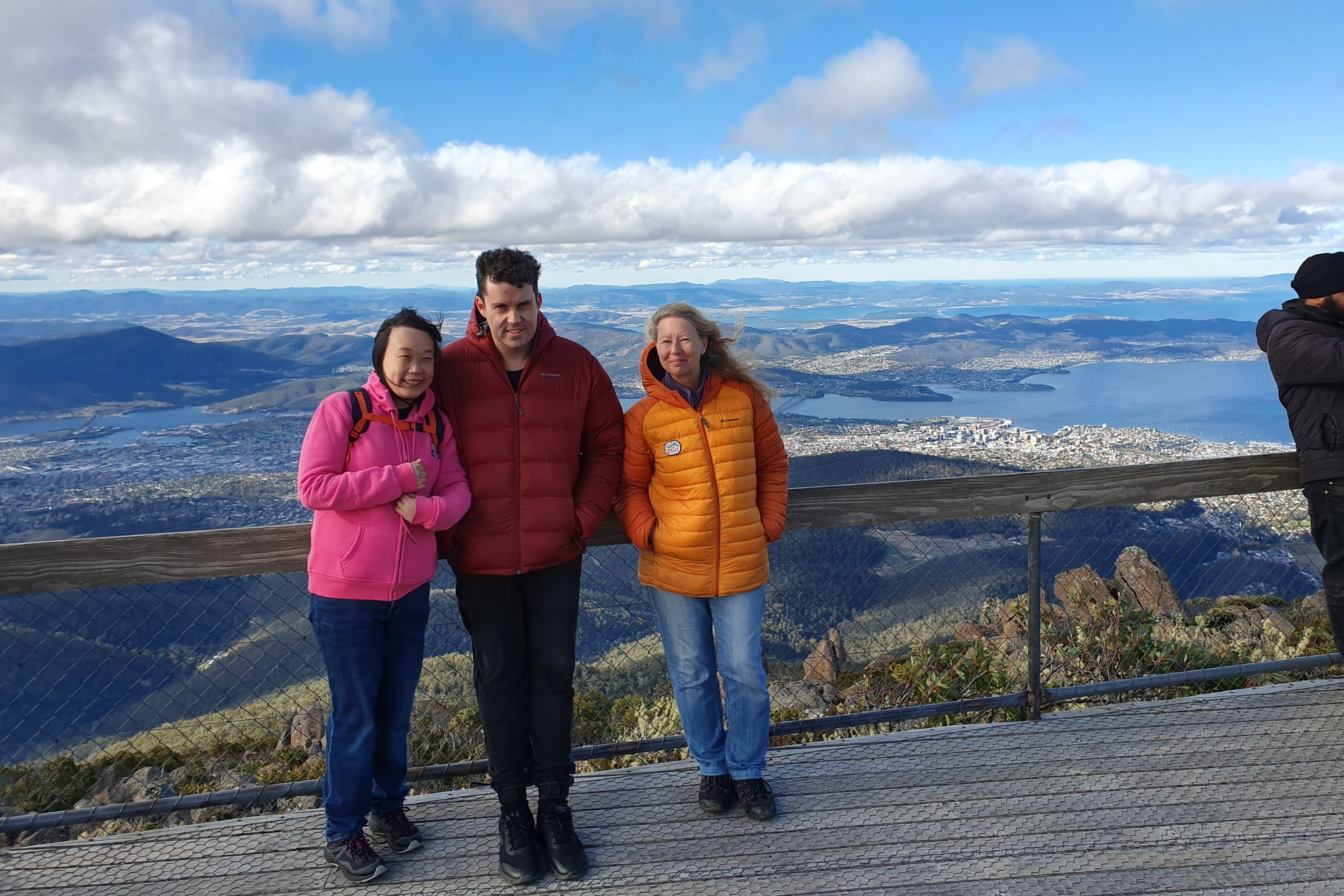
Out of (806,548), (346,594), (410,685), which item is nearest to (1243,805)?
(806,548)

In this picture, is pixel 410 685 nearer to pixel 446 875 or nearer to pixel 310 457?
pixel 446 875

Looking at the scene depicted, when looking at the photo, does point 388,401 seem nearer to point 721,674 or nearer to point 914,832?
point 721,674

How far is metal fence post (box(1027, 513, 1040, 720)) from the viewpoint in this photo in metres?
3.50

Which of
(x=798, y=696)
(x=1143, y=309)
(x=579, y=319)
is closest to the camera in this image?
(x=798, y=696)

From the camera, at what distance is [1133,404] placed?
76.0 meters

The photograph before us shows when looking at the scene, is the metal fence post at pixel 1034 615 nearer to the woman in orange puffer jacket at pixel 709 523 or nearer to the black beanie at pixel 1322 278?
the woman in orange puffer jacket at pixel 709 523

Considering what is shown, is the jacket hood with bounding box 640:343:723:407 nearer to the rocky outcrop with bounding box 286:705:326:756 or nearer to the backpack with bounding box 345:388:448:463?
the backpack with bounding box 345:388:448:463

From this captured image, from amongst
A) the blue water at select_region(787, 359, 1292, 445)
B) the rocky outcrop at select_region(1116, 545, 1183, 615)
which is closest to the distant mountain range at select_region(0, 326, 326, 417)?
the blue water at select_region(787, 359, 1292, 445)

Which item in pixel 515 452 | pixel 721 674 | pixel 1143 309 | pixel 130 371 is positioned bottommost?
pixel 721 674

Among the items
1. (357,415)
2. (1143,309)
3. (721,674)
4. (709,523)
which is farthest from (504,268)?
(1143,309)

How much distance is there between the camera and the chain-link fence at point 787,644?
3.46 meters

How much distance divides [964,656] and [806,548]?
1.07 metres

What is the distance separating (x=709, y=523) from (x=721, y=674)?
0.63 meters

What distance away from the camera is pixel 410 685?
274cm
